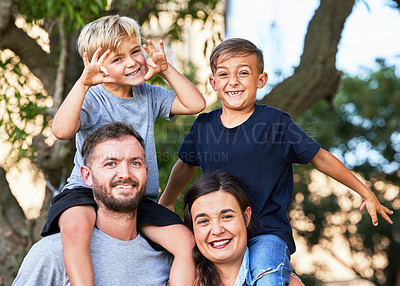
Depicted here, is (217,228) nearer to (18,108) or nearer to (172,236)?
(172,236)

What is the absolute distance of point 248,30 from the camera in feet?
26.3

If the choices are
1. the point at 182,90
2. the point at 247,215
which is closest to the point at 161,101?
the point at 182,90

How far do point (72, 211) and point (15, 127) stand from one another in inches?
62.8

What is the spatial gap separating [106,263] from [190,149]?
73 centimetres

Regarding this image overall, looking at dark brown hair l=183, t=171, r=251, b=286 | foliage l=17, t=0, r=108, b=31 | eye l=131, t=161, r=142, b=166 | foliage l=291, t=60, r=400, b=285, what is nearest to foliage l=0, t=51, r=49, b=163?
foliage l=17, t=0, r=108, b=31

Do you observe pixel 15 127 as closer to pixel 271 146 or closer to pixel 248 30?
pixel 271 146

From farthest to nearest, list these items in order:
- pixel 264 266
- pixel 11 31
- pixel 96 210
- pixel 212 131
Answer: pixel 11 31
pixel 212 131
pixel 96 210
pixel 264 266

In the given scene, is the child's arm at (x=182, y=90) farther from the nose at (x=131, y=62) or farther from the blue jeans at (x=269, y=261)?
the blue jeans at (x=269, y=261)

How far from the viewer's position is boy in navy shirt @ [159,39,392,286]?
104 inches

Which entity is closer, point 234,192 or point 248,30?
point 234,192

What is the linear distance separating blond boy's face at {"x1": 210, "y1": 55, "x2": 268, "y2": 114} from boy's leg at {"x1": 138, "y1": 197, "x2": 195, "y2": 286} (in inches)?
23.3

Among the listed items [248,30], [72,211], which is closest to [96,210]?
[72,211]

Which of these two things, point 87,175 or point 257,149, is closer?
point 87,175

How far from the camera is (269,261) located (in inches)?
94.7
